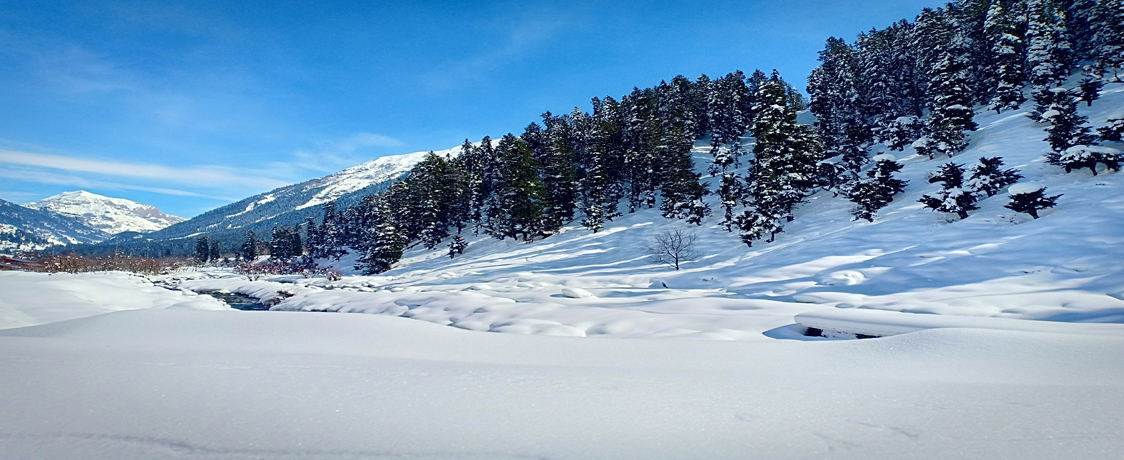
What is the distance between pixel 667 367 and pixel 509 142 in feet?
176

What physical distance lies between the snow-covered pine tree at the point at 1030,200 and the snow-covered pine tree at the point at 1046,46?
22959 millimetres

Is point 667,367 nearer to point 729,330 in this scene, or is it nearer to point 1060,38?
point 729,330

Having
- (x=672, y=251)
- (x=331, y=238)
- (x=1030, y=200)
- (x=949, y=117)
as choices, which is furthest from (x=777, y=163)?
(x=331, y=238)

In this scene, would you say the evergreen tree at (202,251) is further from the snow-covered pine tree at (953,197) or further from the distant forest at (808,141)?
the snow-covered pine tree at (953,197)

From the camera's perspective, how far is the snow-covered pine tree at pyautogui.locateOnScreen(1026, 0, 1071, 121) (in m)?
34.1

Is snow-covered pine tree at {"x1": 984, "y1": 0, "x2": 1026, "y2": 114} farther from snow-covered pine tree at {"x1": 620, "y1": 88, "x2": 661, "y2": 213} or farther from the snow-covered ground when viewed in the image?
the snow-covered ground

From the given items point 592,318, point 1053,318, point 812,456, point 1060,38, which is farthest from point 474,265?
point 1060,38

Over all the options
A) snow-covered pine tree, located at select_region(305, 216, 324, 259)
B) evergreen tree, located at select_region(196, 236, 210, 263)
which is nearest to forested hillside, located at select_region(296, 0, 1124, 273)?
snow-covered pine tree, located at select_region(305, 216, 324, 259)

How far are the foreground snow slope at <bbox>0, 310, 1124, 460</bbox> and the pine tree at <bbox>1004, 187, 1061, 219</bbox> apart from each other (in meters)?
18.2

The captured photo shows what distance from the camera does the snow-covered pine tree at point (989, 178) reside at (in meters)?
20.0

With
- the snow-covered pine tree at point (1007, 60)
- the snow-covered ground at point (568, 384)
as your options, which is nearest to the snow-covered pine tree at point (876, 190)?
the snow-covered ground at point (568, 384)

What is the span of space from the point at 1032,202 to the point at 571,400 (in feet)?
78.6

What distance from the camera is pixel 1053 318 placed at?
25.9 feet

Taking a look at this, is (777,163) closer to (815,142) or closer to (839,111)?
(815,142)
